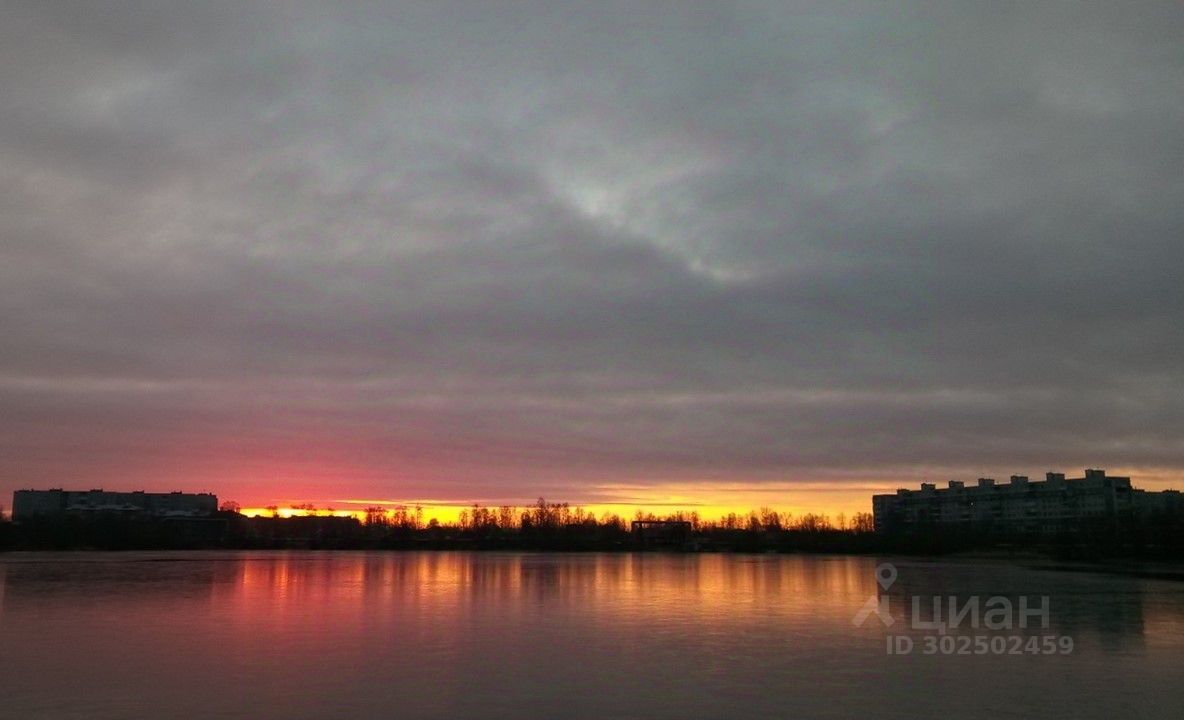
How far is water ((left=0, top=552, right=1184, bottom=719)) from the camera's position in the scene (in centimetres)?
1247

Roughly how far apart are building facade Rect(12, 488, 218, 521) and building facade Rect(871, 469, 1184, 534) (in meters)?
124

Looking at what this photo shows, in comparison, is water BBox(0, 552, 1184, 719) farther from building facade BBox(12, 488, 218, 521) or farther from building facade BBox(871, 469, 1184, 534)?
building facade BBox(12, 488, 218, 521)

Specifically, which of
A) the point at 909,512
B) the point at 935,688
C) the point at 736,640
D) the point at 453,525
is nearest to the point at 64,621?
the point at 736,640

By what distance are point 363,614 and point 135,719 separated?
12676 mm

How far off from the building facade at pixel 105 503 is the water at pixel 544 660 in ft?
453

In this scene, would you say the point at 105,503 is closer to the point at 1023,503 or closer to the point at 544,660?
the point at 1023,503

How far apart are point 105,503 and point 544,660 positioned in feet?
544

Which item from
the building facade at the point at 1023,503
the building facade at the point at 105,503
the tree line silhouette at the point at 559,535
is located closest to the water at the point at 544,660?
the tree line silhouette at the point at 559,535

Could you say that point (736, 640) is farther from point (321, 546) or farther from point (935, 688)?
point (321, 546)

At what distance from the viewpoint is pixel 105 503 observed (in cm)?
15875

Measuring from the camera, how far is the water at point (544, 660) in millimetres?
12469

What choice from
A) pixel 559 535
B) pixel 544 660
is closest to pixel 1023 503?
pixel 559 535

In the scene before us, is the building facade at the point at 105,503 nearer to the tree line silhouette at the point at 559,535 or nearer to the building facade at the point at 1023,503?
the tree line silhouette at the point at 559,535

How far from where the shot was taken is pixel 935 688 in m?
14.0
